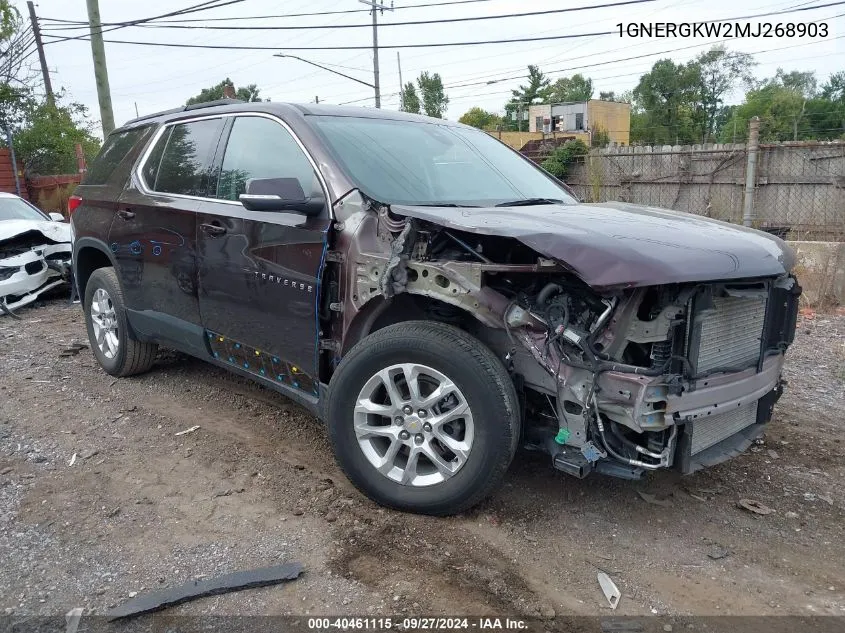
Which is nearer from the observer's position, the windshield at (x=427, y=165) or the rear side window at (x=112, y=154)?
the windshield at (x=427, y=165)

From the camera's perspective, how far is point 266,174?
3.82 meters

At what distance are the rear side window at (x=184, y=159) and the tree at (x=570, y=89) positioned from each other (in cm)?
6765

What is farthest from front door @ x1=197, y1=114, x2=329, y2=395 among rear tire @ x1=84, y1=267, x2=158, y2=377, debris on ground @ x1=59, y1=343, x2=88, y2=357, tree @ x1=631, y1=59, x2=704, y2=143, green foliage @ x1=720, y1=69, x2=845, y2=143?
tree @ x1=631, y1=59, x2=704, y2=143

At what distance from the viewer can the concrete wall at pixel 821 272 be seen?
7387mm

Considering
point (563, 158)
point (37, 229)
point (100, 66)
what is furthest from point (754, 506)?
point (100, 66)

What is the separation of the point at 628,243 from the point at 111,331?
4.16 metres

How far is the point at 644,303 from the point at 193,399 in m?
3.38

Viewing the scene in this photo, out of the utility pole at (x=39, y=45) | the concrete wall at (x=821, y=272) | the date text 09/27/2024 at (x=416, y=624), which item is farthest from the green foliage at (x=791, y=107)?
the date text 09/27/2024 at (x=416, y=624)

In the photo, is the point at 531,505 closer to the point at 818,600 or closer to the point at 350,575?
the point at 350,575

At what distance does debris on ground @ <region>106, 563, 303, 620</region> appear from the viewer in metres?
2.54

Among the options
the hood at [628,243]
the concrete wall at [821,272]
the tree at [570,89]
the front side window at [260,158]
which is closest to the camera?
the hood at [628,243]

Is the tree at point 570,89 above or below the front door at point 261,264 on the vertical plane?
above

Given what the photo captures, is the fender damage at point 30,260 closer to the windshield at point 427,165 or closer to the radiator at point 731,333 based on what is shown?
the windshield at point 427,165

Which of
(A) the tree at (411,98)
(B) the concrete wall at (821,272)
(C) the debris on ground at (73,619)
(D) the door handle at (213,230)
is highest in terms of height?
(A) the tree at (411,98)
